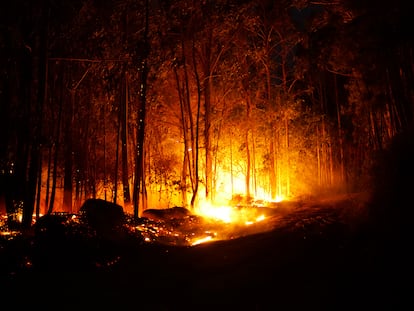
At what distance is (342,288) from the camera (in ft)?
12.4

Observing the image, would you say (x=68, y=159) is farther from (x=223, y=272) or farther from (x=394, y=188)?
(x=394, y=188)

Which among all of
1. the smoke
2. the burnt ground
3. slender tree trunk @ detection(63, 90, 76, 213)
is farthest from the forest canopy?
the burnt ground

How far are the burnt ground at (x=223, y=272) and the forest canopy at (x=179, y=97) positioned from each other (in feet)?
4.26

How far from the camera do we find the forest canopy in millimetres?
6930

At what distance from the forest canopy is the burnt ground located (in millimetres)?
1299

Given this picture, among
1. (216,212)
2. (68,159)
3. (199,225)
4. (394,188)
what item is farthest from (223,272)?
(68,159)

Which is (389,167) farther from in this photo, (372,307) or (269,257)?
(372,307)

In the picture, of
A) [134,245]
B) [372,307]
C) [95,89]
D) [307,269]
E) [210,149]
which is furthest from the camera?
[210,149]

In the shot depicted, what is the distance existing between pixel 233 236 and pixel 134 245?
168cm

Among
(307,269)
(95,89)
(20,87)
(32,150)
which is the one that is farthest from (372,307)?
(95,89)

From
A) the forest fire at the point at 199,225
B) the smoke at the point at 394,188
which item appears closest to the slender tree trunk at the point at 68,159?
the forest fire at the point at 199,225

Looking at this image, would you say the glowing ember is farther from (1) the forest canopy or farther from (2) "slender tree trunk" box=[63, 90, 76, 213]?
(2) "slender tree trunk" box=[63, 90, 76, 213]

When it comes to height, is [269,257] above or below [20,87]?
below

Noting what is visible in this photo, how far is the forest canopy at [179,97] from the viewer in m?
6.93
